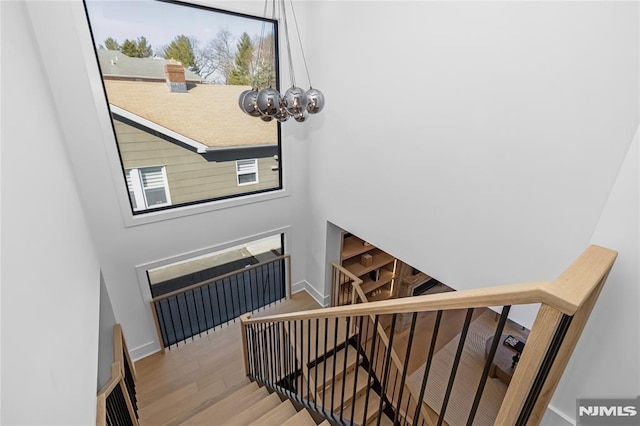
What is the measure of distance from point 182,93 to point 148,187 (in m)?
1.15

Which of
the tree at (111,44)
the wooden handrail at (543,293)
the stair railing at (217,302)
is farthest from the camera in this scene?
the stair railing at (217,302)

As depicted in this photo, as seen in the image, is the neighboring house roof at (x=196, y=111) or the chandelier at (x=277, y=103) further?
the neighboring house roof at (x=196, y=111)

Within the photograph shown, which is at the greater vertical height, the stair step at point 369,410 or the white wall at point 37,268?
the white wall at point 37,268

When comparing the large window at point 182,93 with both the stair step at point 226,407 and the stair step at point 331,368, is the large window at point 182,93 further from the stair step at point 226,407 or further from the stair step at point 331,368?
the stair step at point 331,368

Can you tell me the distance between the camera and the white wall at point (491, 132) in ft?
5.07

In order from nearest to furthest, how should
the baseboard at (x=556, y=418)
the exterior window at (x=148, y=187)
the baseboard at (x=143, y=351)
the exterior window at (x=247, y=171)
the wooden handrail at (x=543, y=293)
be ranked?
1. the wooden handrail at (x=543, y=293)
2. the baseboard at (x=556, y=418)
3. the exterior window at (x=148, y=187)
4. the baseboard at (x=143, y=351)
5. the exterior window at (x=247, y=171)

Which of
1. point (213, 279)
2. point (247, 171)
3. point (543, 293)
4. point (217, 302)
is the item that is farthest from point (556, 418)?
point (217, 302)

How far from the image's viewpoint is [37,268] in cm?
130

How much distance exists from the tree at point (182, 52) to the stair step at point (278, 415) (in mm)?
3488

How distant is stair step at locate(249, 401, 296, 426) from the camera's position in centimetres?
231

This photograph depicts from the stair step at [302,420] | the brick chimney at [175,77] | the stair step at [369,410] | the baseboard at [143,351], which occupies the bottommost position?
the stair step at [369,410]

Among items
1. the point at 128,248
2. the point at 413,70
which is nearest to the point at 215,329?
the point at 128,248

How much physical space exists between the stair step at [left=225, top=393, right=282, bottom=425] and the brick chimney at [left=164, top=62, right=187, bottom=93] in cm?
334

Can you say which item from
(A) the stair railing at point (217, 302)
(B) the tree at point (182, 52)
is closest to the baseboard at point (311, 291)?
(A) the stair railing at point (217, 302)
